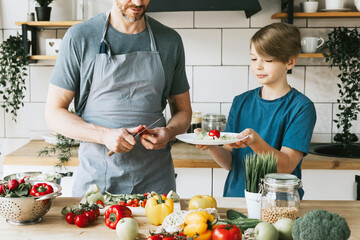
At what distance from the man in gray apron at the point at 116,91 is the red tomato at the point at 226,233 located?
607 millimetres

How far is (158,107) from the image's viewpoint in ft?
6.02

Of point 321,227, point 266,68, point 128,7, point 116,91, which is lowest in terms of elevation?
point 321,227

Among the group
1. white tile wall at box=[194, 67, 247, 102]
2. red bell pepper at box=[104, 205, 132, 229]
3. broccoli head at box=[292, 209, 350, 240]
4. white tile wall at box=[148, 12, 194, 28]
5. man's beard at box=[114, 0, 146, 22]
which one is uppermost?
white tile wall at box=[148, 12, 194, 28]

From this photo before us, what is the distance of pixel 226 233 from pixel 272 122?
74 cm

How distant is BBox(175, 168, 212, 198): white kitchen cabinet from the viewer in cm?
244

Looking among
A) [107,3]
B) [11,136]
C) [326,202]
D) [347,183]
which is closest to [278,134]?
[326,202]

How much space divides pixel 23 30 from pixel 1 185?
5.51 feet

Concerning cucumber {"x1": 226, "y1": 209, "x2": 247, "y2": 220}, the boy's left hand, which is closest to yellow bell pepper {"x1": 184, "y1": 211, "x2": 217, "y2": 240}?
cucumber {"x1": 226, "y1": 209, "x2": 247, "y2": 220}

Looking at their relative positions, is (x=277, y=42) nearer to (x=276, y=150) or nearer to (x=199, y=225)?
(x=276, y=150)

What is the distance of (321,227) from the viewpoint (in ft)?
3.29

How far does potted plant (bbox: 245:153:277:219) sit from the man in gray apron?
1.45 feet

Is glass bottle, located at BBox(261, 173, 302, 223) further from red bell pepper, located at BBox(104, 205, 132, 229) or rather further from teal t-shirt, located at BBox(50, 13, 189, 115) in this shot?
teal t-shirt, located at BBox(50, 13, 189, 115)

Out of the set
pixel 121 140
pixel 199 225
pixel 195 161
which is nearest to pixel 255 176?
pixel 199 225

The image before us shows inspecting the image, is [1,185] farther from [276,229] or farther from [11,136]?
[11,136]
